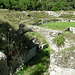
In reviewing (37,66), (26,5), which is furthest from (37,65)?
(26,5)

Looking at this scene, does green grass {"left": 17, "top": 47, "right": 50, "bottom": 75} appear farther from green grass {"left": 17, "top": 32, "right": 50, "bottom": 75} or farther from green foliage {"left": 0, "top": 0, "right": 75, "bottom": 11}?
green foliage {"left": 0, "top": 0, "right": 75, "bottom": 11}

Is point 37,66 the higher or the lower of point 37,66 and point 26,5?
the lower

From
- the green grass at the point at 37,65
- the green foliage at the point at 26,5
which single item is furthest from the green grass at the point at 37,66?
the green foliage at the point at 26,5

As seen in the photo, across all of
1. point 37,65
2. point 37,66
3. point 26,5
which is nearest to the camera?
point 37,66

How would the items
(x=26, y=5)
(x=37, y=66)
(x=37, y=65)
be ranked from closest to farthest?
(x=37, y=66) → (x=37, y=65) → (x=26, y=5)

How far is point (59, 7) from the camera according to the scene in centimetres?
6372

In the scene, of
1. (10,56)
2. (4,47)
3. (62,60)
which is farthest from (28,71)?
(62,60)

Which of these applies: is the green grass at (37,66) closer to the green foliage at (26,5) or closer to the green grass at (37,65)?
the green grass at (37,65)

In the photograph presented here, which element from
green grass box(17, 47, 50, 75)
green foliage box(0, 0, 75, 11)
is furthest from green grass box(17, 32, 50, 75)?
green foliage box(0, 0, 75, 11)

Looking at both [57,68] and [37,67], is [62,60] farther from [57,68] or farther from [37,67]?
[37,67]

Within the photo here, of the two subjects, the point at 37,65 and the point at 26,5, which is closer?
the point at 37,65

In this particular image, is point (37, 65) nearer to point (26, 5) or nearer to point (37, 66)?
point (37, 66)

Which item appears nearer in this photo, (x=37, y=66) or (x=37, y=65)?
(x=37, y=66)

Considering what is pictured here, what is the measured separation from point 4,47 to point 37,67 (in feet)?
16.4
